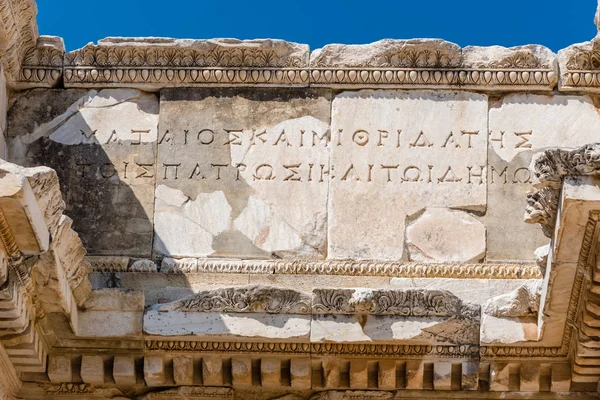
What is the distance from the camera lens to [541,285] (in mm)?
11164

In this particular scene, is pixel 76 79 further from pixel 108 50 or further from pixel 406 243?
pixel 406 243

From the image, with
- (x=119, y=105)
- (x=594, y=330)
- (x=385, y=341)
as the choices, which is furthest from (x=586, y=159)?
(x=119, y=105)

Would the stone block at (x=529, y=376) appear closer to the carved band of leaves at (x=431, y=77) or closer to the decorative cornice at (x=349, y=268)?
the decorative cornice at (x=349, y=268)

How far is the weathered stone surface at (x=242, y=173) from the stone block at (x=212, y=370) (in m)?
0.96

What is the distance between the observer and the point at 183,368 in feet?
38.0

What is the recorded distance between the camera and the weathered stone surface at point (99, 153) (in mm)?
12383


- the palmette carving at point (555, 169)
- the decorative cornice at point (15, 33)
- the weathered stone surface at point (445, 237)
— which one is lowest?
the weathered stone surface at point (445, 237)

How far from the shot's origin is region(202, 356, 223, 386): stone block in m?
11.6

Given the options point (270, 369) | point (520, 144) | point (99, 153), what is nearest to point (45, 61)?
point (99, 153)

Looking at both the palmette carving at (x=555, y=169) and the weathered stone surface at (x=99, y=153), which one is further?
the weathered stone surface at (x=99, y=153)

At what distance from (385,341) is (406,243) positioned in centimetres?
110

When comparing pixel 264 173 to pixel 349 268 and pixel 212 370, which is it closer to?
pixel 349 268

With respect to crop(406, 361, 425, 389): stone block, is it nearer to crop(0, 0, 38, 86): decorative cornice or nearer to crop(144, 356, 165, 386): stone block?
crop(144, 356, 165, 386): stone block

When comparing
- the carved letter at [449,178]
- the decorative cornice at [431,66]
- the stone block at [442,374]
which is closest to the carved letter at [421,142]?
the carved letter at [449,178]
